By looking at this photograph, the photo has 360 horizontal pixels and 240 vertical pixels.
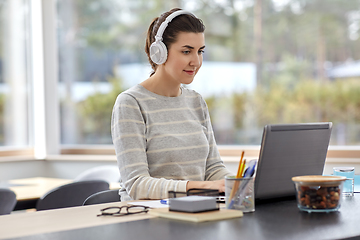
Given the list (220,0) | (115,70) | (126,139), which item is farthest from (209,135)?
(115,70)

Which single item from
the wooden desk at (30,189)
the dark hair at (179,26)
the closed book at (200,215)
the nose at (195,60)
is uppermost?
the dark hair at (179,26)

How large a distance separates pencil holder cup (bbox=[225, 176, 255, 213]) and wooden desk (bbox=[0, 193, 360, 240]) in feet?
0.09

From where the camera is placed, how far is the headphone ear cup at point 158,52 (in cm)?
186

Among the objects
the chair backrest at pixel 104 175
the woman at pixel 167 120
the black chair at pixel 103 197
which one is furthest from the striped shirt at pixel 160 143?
the chair backrest at pixel 104 175

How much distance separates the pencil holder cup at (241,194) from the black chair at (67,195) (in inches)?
55.8

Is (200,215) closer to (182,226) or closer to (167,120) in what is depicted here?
(182,226)

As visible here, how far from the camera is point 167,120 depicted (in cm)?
185

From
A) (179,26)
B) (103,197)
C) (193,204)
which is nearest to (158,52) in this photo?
(179,26)

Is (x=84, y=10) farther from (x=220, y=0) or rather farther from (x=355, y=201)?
(x=355, y=201)

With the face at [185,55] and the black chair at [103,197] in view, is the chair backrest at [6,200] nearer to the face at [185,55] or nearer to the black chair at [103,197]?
the black chair at [103,197]

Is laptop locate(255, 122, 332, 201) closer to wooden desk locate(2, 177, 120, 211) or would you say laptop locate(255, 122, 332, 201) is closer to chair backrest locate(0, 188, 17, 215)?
chair backrest locate(0, 188, 17, 215)

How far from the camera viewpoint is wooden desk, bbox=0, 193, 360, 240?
1011 millimetres

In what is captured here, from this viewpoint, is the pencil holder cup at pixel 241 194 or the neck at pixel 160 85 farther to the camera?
the neck at pixel 160 85

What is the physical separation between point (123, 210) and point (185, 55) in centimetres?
76
